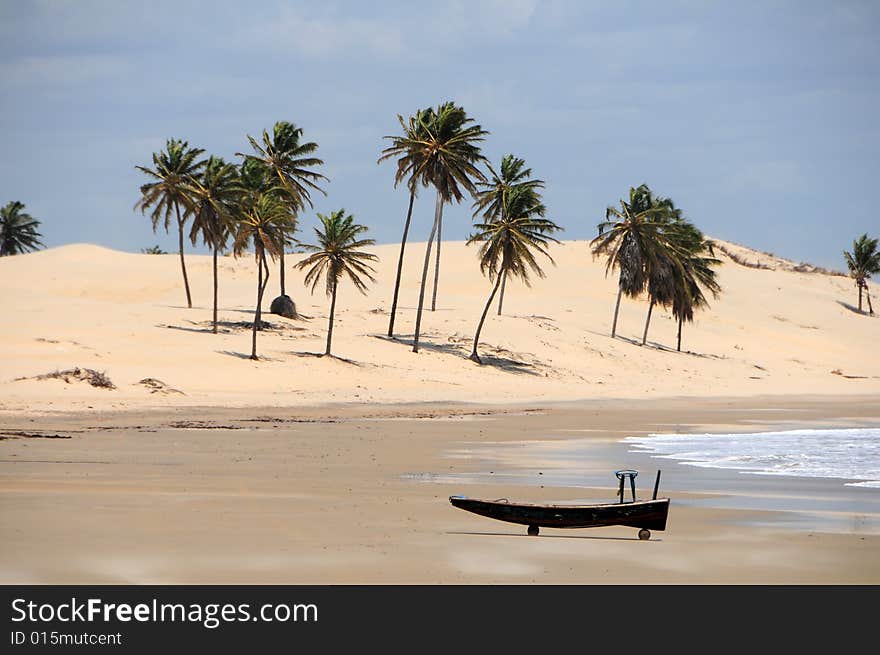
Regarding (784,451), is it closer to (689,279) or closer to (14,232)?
(689,279)

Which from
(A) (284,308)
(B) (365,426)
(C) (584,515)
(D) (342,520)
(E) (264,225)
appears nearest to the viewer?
(C) (584,515)

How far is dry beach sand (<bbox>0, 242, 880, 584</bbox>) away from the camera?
10.8 metres

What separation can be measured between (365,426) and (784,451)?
32.1ft

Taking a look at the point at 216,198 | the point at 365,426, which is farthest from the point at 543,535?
the point at 216,198

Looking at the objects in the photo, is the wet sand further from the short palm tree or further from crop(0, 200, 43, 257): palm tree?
crop(0, 200, 43, 257): palm tree

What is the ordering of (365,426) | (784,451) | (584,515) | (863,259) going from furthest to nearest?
(863,259) < (365,426) < (784,451) < (584,515)

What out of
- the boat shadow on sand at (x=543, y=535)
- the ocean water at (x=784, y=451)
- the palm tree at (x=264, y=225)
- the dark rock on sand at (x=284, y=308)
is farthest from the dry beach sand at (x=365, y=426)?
the palm tree at (x=264, y=225)

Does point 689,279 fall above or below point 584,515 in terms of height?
above

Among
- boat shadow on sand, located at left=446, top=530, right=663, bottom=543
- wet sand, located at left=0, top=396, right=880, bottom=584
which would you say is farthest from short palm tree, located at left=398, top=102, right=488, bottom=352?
boat shadow on sand, located at left=446, top=530, right=663, bottom=543

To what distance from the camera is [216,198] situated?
4812 cm

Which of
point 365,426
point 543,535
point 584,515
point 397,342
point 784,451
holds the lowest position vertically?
point 543,535

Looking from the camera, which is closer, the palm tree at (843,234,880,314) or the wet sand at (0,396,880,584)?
the wet sand at (0,396,880,584)

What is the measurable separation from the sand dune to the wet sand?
35.8 feet

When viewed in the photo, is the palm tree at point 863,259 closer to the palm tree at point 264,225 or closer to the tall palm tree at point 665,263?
the tall palm tree at point 665,263
